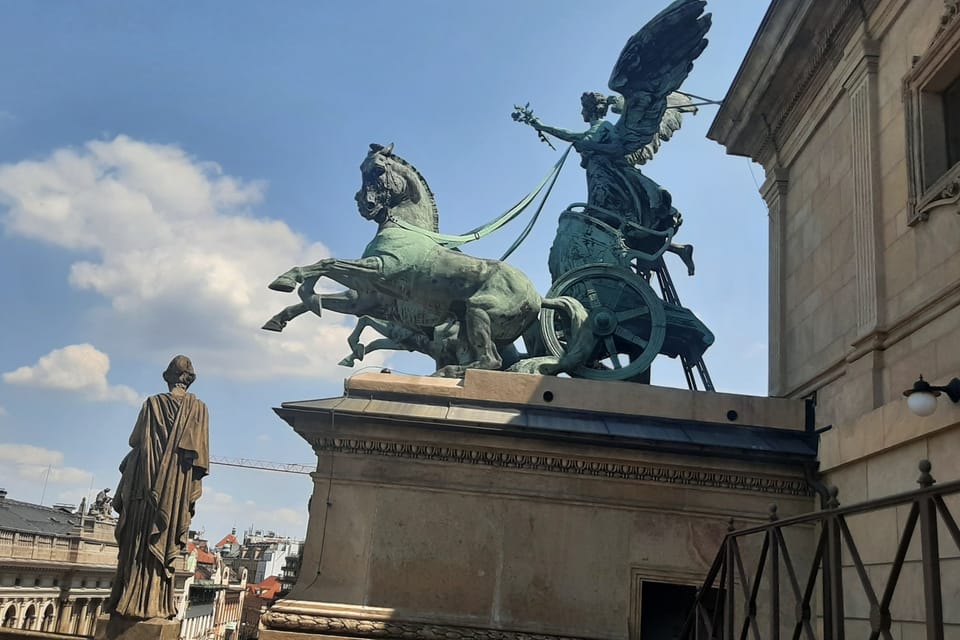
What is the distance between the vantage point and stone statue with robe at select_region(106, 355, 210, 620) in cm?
920

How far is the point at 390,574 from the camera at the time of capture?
10.9 meters

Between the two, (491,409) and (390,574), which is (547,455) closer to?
(491,409)

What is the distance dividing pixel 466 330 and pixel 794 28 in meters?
6.72

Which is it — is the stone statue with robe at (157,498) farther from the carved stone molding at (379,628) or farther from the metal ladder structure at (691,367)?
the metal ladder structure at (691,367)

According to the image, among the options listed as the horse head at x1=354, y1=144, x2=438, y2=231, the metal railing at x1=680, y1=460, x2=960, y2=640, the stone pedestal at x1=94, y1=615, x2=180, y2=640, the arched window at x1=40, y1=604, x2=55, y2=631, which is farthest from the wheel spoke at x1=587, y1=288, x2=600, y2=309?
the arched window at x1=40, y1=604, x2=55, y2=631

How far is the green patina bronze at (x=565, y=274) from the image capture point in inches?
510

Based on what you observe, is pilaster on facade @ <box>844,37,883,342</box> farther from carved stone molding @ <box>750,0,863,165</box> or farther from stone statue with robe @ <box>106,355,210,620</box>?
stone statue with robe @ <box>106,355,210,620</box>

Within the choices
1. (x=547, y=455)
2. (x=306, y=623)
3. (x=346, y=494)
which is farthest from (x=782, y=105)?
(x=306, y=623)

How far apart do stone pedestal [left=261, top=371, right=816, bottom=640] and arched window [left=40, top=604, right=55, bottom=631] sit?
6139 centimetres

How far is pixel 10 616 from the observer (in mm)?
56500

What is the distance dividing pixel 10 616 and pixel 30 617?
4.66m

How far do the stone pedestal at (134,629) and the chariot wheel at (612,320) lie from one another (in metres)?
6.77

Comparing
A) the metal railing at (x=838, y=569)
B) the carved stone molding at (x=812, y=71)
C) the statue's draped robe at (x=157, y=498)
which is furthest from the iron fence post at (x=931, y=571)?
the carved stone molding at (x=812, y=71)

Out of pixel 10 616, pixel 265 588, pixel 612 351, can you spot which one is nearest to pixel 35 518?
pixel 10 616
